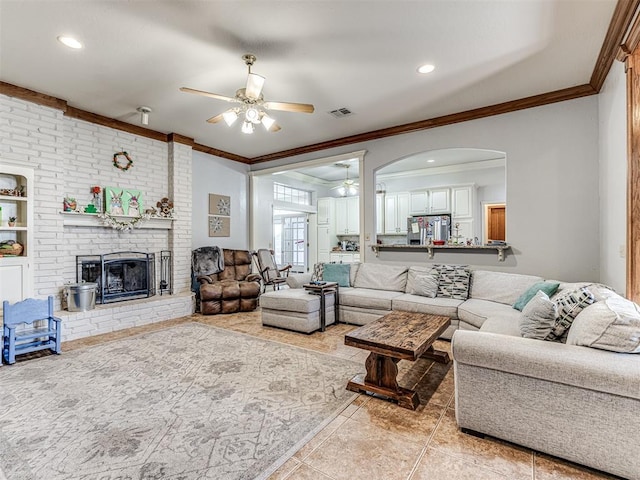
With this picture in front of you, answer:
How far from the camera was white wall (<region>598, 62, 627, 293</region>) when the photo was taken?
2.73 m

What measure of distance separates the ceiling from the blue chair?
2.45m

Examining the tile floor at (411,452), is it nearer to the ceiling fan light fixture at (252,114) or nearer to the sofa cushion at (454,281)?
the sofa cushion at (454,281)

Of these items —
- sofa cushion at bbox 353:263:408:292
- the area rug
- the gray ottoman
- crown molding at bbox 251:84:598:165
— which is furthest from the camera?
sofa cushion at bbox 353:263:408:292

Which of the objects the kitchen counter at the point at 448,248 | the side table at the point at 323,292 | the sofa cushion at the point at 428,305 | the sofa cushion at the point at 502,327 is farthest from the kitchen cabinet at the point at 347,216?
the sofa cushion at the point at 502,327

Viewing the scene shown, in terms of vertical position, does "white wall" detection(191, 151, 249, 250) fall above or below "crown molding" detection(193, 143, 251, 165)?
below

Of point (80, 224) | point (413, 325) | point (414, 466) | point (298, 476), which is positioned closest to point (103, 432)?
point (298, 476)

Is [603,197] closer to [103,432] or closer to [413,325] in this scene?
[413,325]

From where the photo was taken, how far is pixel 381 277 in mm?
4793

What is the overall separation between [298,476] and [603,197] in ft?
13.0

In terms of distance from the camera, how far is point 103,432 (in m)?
2.01

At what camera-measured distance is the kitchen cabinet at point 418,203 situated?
7207mm

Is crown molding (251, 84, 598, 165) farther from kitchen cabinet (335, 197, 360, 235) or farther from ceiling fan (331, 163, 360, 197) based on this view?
kitchen cabinet (335, 197, 360, 235)

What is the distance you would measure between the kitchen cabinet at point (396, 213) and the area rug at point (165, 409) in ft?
15.9

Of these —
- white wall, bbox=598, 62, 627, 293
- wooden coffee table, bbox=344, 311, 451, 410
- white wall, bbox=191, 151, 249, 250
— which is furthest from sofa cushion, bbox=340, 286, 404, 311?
white wall, bbox=191, 151, 249, 250
